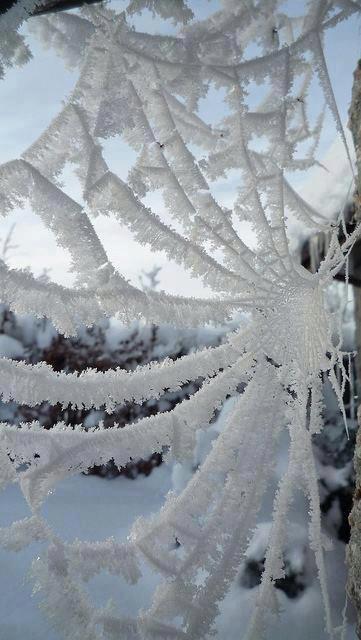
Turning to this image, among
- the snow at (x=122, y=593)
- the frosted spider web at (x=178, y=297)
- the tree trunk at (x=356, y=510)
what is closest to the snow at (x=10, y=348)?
the snow at (x=122, y=593)

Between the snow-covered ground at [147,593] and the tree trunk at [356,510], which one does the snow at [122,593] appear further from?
the tree trunk at [356,510]

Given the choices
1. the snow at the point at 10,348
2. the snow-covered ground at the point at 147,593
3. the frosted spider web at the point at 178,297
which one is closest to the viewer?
the frosted spider web at the point at 178,297

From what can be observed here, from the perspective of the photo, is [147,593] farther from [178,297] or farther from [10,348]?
[10,348]

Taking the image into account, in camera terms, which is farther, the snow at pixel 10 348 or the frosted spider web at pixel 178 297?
the snow at pixel 10 348

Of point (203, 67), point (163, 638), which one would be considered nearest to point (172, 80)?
point (203, 67)

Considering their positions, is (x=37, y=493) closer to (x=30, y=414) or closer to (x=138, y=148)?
(x=138, y=148)

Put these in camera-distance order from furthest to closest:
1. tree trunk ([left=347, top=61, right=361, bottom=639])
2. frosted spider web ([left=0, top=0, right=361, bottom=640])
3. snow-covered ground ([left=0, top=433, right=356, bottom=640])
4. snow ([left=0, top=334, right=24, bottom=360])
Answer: snow ([left=0, top=334, right=24, bottom=360]) < snow-covered ground ([left=0, top=433, right=356, bottom=640]) < tree trunk ([left=347, top=61, right=361, bottom=639]) < frosted spider web ([left=0, top=0, right=361, bottom=640])

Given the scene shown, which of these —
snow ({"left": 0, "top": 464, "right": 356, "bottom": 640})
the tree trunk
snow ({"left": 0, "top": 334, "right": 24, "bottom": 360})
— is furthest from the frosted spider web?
snow ({"left": 0, "top": 334, "right": 24, "bottom": 360})

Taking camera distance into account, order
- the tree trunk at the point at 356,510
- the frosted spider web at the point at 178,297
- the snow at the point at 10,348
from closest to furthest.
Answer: the frosted spider web at the point at 178,297 → the tree trunk at the point at 356,510 → the snow at the point at 10,348

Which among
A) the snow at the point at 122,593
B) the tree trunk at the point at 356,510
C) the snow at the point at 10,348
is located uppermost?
the tree trunk at the point at 356,510

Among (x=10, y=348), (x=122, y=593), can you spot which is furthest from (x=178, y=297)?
(x=10, y=348)

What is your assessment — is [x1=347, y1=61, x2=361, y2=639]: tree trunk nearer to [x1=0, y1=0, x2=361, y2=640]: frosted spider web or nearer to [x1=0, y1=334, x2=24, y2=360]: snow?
[x1=0, y1=0, x2=361, y2=640]: frosted spider web
